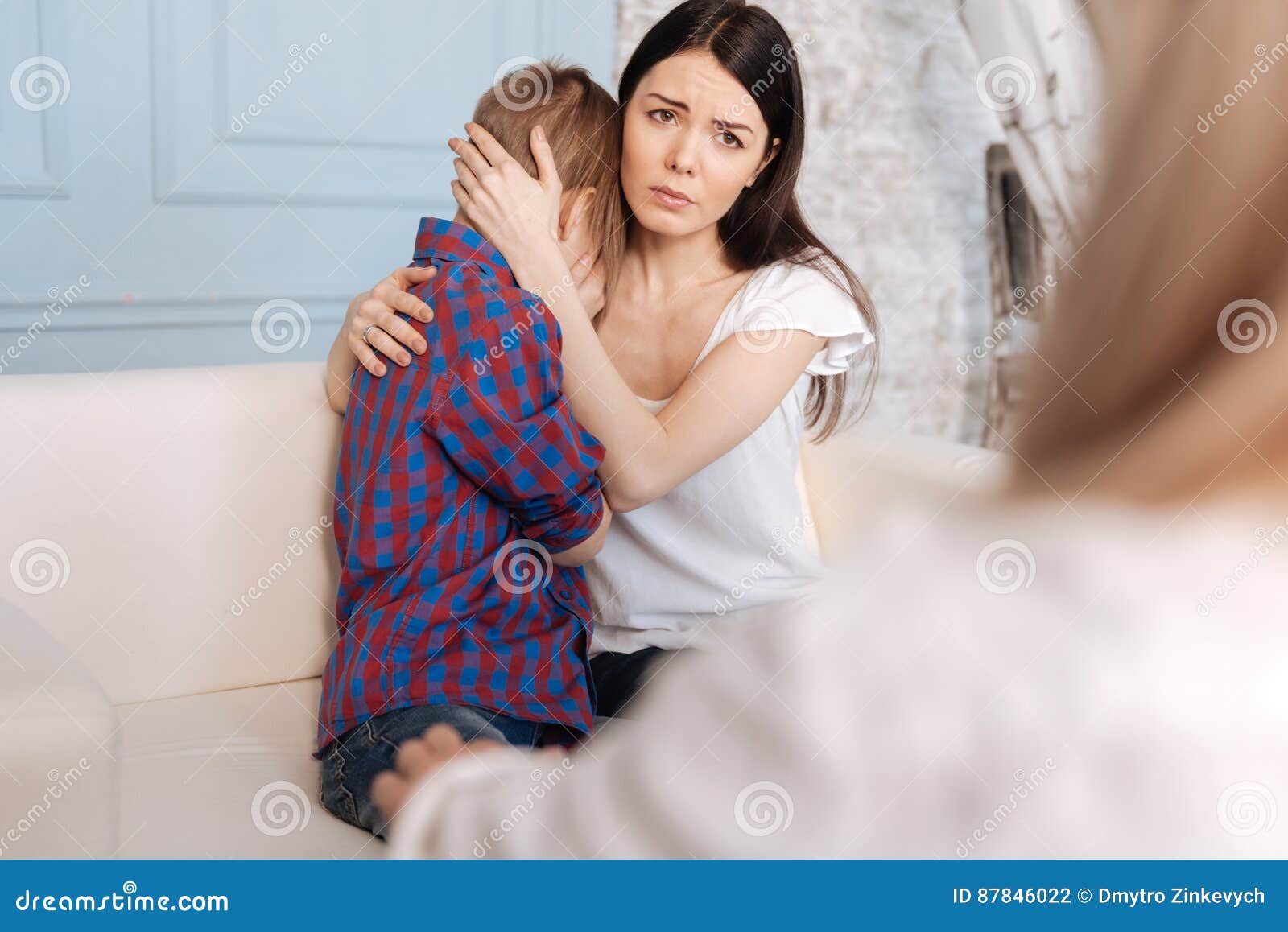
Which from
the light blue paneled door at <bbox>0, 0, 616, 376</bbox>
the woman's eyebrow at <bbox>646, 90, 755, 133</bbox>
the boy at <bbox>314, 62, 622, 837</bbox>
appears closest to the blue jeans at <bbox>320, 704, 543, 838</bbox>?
the boy at <bbox>314, 62, 622, 837</bbox>

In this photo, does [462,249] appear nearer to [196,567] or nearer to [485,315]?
[485,315]

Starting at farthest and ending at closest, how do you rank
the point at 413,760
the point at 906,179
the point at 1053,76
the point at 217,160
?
the point at 906,179, the point at 217,160, the point at 413,760, the point at 1053,76

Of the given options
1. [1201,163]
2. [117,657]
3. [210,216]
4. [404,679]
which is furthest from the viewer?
[210,216]

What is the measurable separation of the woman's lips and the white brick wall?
2.09 metres

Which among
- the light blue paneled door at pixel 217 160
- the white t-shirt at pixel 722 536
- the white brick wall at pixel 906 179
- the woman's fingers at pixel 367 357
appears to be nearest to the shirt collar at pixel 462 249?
the woman's fingers at pixel 367 357

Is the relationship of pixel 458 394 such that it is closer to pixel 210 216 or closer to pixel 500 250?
pixel 500 250

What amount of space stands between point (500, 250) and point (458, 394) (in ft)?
0.50

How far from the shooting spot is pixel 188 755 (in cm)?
114

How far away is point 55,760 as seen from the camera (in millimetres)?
832

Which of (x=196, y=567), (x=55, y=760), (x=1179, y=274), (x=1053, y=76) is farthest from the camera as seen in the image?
(x=196, y=567)

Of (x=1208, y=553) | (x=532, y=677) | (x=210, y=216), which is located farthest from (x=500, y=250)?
Result: (x=210, y=216)

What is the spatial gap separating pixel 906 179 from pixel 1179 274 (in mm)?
3314

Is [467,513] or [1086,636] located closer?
[1086,636]

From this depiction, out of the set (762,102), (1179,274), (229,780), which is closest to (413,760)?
(229,780)
